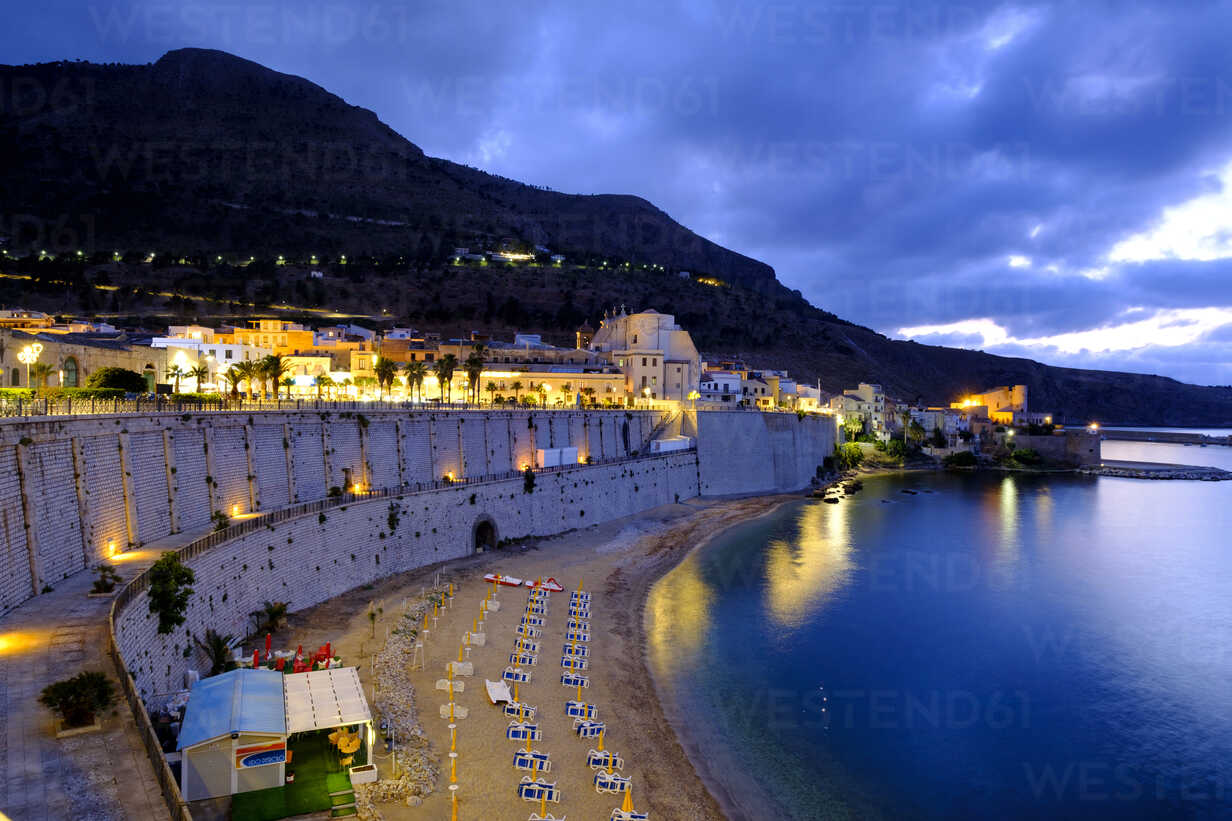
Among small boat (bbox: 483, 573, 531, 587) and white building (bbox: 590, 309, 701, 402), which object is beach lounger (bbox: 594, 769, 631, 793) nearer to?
small boat (bbox: 483, 573, 531, 587)

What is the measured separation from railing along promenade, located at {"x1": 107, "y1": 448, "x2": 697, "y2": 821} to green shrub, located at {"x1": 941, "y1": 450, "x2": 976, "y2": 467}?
2540 inches

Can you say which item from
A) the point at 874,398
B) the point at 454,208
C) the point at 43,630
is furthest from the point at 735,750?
the point at 454,208

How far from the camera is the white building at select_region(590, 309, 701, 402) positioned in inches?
2904

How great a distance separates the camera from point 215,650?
1919 centimetres

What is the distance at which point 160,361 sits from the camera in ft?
139

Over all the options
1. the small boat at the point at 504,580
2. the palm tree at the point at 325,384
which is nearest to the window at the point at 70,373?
the palm tree at the point at 325,384

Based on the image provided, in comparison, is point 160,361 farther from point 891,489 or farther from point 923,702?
point 891,489

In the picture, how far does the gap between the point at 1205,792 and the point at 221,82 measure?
206m

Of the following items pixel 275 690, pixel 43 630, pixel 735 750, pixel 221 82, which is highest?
pixel 221 82

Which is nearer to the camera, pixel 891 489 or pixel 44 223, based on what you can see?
pixel 891 489

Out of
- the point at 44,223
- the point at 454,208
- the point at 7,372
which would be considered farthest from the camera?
the point at 454,208

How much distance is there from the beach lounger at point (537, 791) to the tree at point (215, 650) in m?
8.75

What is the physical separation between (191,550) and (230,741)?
8.32 metres

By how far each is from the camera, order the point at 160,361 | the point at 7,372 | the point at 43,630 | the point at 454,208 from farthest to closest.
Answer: the point at 454,208, the point at 160,361, the point at 7,372, the point at 43,630
